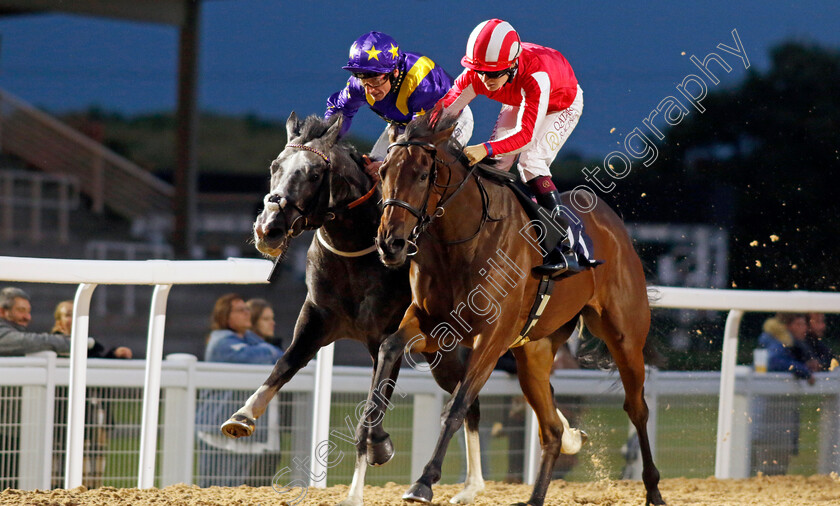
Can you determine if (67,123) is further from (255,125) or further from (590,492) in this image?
(590,492)

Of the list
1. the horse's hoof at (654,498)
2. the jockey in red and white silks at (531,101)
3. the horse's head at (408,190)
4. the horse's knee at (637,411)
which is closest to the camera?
the horse's head at (408,190)

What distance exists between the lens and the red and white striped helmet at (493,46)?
143 inches

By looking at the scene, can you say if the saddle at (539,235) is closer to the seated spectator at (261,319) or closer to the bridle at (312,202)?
the bridle at (312,202)

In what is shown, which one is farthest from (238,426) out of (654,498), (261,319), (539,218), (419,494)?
(654,498)

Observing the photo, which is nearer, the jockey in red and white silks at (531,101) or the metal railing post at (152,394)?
the jockey in red and white silks at (531,101)

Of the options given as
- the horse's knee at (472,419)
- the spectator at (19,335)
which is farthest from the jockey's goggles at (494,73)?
the spectator at (19,335)

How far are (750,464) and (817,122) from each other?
11.5m

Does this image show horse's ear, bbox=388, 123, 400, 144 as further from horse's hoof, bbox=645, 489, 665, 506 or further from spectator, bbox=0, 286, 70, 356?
horse's hoof, bbox=645, 489, 665, 506

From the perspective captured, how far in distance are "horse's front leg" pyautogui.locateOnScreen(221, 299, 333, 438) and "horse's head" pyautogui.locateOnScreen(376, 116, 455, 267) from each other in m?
0.66

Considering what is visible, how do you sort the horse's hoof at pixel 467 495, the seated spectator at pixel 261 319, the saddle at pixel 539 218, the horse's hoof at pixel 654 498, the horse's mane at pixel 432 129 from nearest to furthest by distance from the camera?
the horse's mane at pixel 432 129, the saddle at pixel 539 218, the horse's hoof at pixel 467 495, the horse's hoof at pixel 654 498, the seated spectator at pixel 261 319

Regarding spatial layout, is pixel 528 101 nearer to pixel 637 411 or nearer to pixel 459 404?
pixel 459 404

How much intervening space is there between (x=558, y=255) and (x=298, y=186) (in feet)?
3.48

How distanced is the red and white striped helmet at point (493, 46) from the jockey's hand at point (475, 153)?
372mm

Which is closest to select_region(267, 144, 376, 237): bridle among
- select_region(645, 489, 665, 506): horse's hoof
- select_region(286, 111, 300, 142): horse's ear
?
select_region(286, 111, 300, 142): horse's ear
